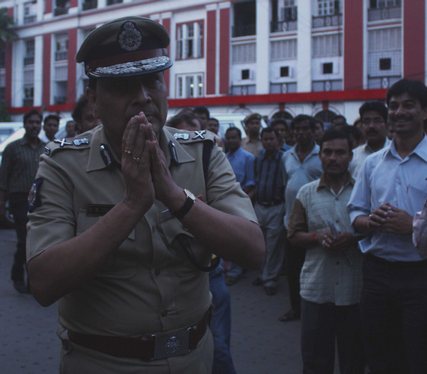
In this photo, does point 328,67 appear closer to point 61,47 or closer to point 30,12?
point 61,47

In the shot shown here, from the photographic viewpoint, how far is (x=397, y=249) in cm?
330

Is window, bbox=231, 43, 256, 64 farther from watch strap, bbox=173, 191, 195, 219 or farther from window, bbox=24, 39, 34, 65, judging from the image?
watch strap, bbox=173, 191, 195, 219

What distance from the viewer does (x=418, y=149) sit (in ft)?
11.0

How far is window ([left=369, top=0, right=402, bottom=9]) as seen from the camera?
2715 centimetres

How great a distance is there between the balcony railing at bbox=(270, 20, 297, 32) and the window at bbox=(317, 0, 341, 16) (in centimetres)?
137

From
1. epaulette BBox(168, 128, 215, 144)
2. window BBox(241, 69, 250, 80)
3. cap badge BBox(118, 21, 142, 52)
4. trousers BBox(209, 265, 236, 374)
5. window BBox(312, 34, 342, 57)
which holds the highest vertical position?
window BBox(312, 34, 342, 57)

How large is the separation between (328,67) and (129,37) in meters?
27.6

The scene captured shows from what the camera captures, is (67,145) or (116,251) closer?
(116,251)

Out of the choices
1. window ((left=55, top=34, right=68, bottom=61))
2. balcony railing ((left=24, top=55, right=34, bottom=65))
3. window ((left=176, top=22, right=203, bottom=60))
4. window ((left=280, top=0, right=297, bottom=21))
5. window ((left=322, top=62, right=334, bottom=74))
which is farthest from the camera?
balcony railing ((left=24, top=55, right=34, bottom=65))

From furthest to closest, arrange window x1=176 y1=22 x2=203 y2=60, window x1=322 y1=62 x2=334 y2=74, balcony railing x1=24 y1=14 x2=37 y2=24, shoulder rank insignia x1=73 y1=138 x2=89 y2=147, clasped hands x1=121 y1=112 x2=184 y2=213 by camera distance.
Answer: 1. balcony railing x1=24 y1=14 x2=37 y2=24
2. window x1=176 y1=22 x2=203 y2=60
3. window x1=322 y1=62 x2=334 y2=74
4. shoulder rank insignia x1=73 y1=138 x2=89 y2=147
5. clasped hands x1=121 y1=112 x2=184 y2=213

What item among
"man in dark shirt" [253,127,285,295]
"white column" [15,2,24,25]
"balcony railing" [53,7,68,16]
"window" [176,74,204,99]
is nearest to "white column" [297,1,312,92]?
"window" [176,74,204,99]

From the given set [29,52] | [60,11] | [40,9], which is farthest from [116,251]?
[29,52]

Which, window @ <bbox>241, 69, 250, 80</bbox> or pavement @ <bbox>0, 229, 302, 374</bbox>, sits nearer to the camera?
pavement @ <bbox>0, 229, 302, 374</bbox>

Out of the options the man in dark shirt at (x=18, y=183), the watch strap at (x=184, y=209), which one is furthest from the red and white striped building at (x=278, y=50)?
the watch strap at (x=184, y=209)
